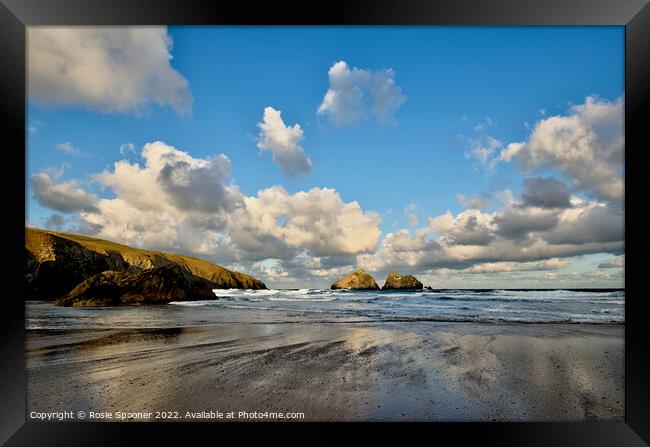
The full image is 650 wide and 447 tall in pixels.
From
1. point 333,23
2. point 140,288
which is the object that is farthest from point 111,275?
point 333,23

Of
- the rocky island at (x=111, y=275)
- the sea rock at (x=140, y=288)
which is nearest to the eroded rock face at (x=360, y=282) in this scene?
the rocky island at (x=111, y=275)

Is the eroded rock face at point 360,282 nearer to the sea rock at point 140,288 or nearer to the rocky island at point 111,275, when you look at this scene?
the rocky island at point 111,275

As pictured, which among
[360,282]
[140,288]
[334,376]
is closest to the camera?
[334,376]

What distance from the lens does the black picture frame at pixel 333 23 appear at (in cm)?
258

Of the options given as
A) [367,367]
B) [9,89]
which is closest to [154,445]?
[367,367]

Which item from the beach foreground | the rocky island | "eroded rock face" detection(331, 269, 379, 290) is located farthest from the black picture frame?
"eroded rock face" detection(331, 269, 379, 290)

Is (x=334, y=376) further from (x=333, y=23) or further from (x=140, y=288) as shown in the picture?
(x=140, y=288)

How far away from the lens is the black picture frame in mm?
2578

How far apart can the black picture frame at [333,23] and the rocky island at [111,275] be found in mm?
6368

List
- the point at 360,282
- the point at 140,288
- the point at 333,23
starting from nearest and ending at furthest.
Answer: the point at 333,23 < the point at 140,288 < the point at 360,282

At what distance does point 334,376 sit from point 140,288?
9522 millimetres

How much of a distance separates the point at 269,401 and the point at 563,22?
421 cm

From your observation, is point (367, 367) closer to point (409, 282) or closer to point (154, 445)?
point (154, 445)

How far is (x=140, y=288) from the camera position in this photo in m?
10.4
